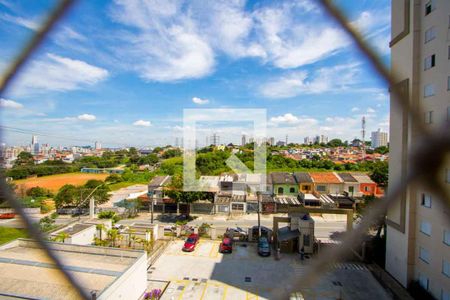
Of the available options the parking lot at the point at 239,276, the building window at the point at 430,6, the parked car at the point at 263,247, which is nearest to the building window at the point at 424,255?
the parking lot at the point at 239,276

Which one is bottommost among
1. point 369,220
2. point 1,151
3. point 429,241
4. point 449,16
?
point 429,241

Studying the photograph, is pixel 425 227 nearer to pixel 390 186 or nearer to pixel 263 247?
pixel 263 247

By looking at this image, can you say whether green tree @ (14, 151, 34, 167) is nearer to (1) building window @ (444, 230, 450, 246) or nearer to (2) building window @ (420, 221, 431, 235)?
(1) building window @ (444, 230, 450, 246)

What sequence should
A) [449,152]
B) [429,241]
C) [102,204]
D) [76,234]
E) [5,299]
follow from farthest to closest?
[102,204]
[76,234]
[429,241]
[5,299]
[449,152]

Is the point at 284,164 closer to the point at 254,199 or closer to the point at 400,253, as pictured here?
the point at 254,199

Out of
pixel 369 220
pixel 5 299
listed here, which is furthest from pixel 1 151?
pixel 5 299

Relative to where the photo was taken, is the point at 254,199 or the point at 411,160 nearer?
the point at 411,160
